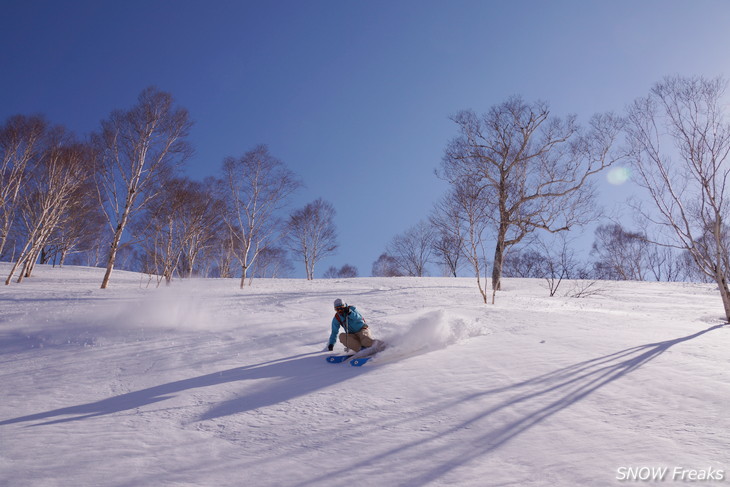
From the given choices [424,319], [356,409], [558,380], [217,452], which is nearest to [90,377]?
[217,452]

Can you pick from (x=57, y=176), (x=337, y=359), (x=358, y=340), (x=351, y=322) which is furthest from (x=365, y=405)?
(x=57, y=176)

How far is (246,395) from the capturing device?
4.64 meters

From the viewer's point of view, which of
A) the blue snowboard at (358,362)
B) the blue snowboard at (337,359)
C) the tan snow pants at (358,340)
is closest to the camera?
the blue snowboard at (358,362)

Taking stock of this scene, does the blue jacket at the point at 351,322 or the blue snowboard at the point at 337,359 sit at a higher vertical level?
the blue jacket at the point at 351,322

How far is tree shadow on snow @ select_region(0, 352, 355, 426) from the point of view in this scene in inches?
160

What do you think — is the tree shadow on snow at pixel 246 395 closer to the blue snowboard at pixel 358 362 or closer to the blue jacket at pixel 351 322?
the blue snowboard at pixel 358 362

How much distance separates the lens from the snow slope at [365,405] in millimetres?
2750

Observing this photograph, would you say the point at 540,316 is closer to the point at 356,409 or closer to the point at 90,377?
the point at 356,409

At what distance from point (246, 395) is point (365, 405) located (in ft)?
5.24

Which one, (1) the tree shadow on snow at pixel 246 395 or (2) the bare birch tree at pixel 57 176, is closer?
(1) the tree shadow on snow at pixel 246 395

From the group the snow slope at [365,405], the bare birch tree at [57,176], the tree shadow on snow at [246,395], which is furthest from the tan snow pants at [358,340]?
the bare birch tree at [57,176]

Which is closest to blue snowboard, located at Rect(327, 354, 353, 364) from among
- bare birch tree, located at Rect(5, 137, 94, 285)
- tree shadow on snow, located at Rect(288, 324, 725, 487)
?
tree shadow on snow, located at Rect(288, 324, 725, 487)

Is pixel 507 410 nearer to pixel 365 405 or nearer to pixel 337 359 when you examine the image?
pixel 365 405

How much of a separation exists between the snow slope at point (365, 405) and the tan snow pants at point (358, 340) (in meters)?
0.41
